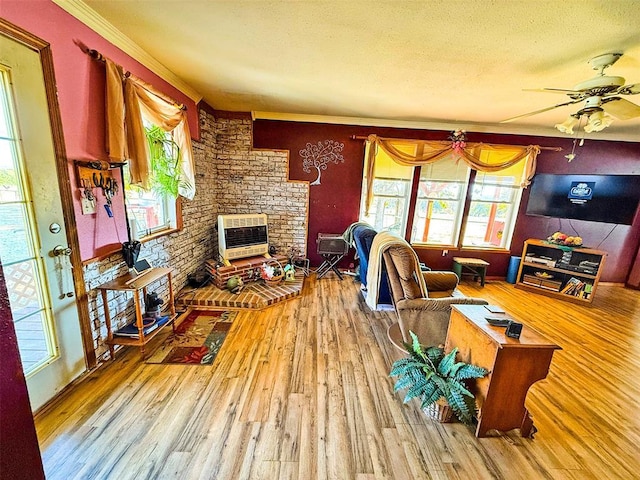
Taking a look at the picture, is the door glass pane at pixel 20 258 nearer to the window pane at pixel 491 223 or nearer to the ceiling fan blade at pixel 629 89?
the ceiling fan blade at pixel 629 89

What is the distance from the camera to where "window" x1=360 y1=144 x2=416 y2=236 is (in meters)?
4.42

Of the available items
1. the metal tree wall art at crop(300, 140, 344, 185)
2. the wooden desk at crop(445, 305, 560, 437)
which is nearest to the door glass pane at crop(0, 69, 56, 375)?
the wooden desk at crop(445, 305, 560, 437)

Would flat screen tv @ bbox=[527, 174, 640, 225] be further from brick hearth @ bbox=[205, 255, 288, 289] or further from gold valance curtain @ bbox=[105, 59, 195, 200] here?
gold valance curtain @ bbox=[105, 59, 195, 200]

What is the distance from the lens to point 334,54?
6.84ft

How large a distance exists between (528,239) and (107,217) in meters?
5.60

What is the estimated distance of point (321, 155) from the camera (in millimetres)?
4301

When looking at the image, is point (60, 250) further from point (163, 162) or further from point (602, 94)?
point (602, 94)

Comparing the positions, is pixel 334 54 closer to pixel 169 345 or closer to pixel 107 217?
pixel 107 217

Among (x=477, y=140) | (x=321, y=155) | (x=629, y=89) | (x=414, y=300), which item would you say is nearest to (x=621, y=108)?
(x=629, y=89)

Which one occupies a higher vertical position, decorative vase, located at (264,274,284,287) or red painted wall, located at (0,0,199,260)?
red painted wall, located at (0,0,199,260)

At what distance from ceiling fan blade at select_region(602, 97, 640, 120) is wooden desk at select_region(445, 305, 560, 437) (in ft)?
6.12

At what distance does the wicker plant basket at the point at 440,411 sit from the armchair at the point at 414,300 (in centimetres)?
64

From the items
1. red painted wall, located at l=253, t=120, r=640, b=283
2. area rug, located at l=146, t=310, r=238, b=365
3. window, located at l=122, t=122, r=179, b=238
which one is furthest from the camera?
red painted wall, located at l=253, t=120, r=640, b=283

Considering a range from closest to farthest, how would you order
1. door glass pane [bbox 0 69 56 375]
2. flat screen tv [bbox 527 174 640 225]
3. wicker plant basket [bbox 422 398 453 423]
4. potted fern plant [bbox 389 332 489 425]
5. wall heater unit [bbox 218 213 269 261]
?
1. door glass pane [bbox 0 69 56 375]
2. potted fern plant [bbox 389 332 489 425]
3. wicker plant basket [bbox 422 398 453 423]
4. flat screen tv [bbox 527 174 640 225]
5. wall heater unit [bbox 218 213 269 261]
